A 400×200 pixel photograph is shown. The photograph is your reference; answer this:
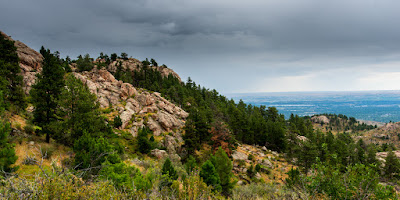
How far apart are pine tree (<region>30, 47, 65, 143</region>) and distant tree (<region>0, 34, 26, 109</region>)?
18.3ft

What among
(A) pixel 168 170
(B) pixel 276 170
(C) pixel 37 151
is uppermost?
(C) pixel 37 151

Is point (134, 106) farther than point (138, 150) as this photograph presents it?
Yes

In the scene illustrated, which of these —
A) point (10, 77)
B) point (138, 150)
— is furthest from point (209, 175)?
point (10, 77)

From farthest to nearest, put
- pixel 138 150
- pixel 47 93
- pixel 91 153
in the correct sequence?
pixel 138 150 < pixel 47 93 < pixel 91 153

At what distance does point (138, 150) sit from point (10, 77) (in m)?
23.0

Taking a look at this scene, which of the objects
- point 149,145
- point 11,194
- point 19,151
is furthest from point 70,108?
point 11,194

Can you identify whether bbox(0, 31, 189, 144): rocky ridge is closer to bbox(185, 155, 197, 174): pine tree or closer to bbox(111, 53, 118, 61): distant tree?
bbox(185, 155, 197, 174): pine tree

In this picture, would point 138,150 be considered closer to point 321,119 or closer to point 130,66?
point 130,66

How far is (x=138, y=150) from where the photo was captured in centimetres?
2823

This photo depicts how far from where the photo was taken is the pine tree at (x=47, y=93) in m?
18.5

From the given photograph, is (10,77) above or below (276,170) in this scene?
above

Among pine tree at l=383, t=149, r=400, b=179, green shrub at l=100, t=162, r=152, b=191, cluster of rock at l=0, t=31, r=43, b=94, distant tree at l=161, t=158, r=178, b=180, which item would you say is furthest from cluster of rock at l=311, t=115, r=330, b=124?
cluster of rock at l=0, t=31, r=43, b=94

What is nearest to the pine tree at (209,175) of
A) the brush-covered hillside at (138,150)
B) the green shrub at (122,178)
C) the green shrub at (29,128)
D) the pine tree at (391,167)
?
the brush-covered hillside at (138,150)

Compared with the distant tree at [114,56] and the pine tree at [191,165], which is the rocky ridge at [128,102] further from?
the distant tree at [114,56]
